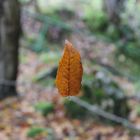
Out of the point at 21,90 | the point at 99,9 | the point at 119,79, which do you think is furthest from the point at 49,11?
the point at 21,90

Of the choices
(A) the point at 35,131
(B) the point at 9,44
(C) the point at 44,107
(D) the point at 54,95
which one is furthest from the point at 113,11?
(A) the point at 35,131

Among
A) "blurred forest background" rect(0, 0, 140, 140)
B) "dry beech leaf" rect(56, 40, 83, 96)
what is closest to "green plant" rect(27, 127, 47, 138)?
"blurred forest background" rect(0, 0, 140, 140)

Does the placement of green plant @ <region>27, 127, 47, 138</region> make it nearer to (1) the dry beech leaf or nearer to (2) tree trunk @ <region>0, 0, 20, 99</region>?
(2) tree trunk @ <region>0, 0, 20, 99</region>

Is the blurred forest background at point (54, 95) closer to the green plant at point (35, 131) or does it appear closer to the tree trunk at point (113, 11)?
the green plant at point (35, 131)

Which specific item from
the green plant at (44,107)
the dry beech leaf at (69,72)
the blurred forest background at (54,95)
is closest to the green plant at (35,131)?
the blurred forest background at (54,95)

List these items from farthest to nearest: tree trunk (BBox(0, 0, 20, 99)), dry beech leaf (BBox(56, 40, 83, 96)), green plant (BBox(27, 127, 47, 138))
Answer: tree trunk (BBox(0, 0, 20, 99)) → green plant (BBox(27, 127, 47, 138)) → dry beech leaf (BBox(56, 40, 83, 96))

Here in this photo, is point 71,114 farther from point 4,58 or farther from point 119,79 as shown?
point 119,79
